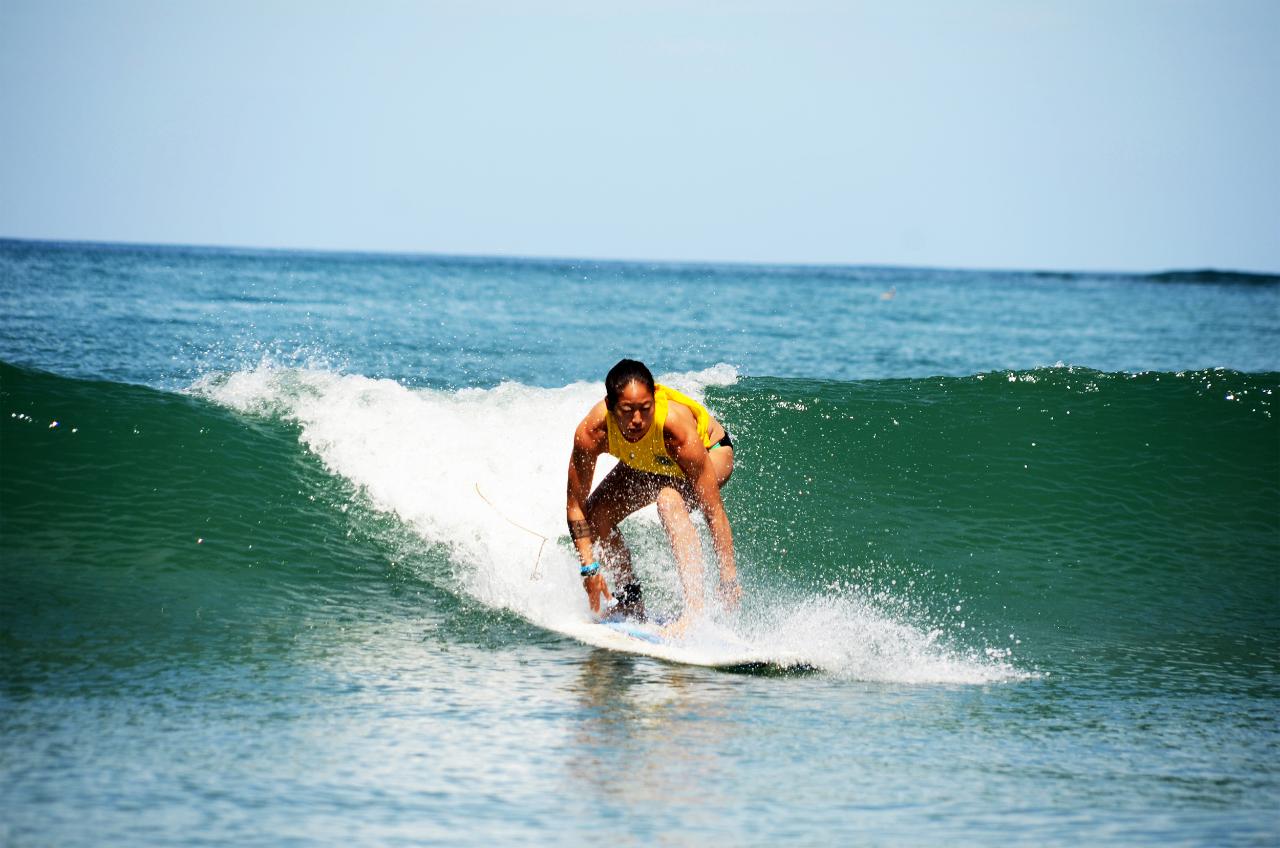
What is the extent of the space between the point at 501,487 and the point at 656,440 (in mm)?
3492

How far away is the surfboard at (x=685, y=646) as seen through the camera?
639cm

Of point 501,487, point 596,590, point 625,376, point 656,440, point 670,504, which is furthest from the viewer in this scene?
point 501,487

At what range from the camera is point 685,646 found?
665 centimetres

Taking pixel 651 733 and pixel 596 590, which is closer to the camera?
pixel 651 733

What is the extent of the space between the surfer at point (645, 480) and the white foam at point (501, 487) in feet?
1.21

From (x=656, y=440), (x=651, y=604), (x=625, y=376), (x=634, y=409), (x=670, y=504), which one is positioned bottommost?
(x=651, y=604)

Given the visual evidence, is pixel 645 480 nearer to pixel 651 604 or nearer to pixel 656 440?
pixel 656 440

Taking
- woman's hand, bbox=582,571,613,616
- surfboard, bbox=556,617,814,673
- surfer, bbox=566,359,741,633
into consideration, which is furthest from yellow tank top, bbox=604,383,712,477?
surfboard, bbox=556,617,814,673

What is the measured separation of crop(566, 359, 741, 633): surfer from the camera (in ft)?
21.0

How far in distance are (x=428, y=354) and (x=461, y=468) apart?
948cm

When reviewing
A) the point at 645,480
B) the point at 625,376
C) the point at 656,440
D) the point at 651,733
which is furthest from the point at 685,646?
the point at 625,376

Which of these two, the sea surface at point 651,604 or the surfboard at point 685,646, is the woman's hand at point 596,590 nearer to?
the surfboard at point 685,646

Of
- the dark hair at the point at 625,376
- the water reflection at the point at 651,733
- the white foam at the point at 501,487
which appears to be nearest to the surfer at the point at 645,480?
the dark hair at the point at 625,376

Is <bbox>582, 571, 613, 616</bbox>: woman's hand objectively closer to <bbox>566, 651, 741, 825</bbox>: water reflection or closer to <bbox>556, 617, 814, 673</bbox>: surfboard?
<bbox>556, 617, 814, 673</bbox>: surfboard
